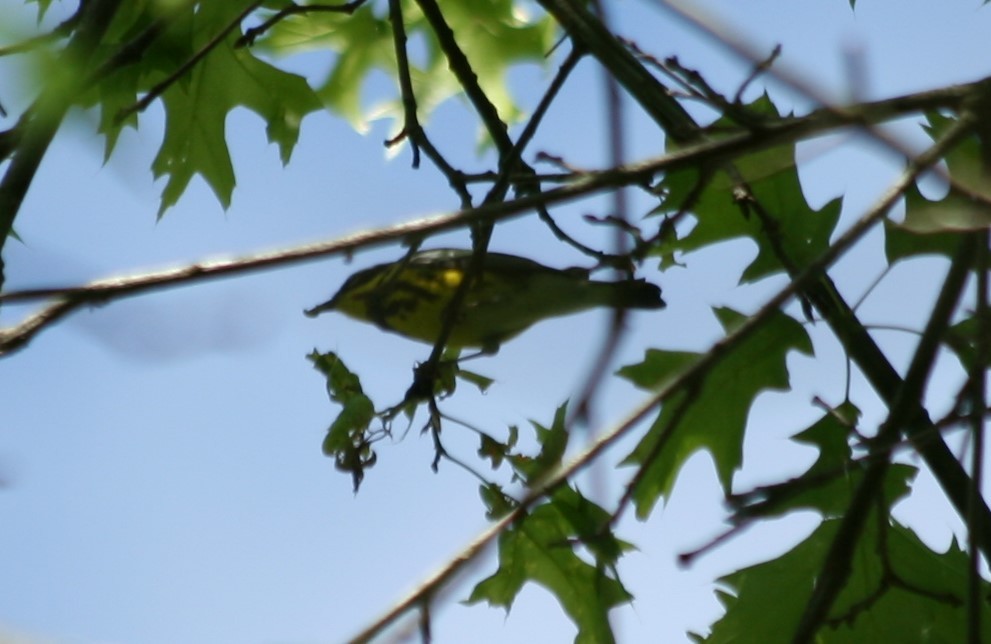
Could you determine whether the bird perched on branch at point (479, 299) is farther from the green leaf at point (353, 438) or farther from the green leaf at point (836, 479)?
the green leaf at point (836, 479)

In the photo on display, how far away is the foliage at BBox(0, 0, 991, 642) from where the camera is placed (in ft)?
5.09

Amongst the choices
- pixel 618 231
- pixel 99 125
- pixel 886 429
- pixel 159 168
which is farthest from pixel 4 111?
pixel 886 429

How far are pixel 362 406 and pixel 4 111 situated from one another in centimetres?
104

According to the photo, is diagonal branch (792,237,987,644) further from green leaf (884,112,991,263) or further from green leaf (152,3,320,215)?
green leaf (152,3,320,215)

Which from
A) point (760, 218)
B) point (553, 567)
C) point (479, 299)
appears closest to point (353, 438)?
point (553, 567)

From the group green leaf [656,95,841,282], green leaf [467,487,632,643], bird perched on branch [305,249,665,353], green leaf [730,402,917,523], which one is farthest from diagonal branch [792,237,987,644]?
bird perched on branch [305,249,665,353]

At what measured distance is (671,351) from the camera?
3.01 meters

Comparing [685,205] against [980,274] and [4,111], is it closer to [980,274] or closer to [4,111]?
[980,274]

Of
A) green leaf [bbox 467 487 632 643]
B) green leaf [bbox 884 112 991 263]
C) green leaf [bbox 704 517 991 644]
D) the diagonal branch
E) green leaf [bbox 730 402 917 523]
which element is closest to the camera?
green leaf [bbox 884 112 991 263]

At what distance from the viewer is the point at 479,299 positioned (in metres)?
4.50

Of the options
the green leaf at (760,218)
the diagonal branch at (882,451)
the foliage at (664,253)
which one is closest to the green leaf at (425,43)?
Result: the foliage at (664,253)

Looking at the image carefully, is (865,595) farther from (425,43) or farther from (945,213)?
(425,43)

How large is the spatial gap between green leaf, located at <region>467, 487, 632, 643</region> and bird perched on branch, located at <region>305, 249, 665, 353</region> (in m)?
1.19

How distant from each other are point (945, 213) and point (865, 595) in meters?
1.37
